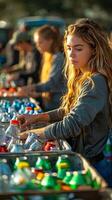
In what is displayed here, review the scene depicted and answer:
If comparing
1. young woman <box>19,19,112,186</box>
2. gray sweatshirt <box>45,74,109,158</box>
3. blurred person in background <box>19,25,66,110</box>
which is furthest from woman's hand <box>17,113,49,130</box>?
blurred person in background <box>19,25,66,110</box>

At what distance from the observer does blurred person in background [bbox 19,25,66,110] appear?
8.06 m

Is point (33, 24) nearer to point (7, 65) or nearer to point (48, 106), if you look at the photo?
point (7, 65)

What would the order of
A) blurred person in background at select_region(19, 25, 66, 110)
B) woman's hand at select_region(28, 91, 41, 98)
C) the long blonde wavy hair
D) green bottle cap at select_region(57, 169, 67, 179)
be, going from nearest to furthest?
green bottle cap at select_region(57, 169, 67, 179)
the long blonde wavy hair
woman's hand at select_region(28, 91, 41, 98)
blurred person in background at select_region(19, 25, 66, 110)

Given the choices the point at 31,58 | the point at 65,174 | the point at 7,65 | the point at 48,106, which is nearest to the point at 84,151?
the point at 65,174

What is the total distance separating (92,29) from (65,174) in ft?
4.07

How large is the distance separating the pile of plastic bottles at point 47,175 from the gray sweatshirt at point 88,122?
0.49m

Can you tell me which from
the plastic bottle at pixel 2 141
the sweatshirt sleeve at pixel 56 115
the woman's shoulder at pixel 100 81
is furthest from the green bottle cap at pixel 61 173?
the sweatshirt sleeve at pixel 56 115

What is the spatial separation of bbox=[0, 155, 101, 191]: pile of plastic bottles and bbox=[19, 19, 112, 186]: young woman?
0.50 m

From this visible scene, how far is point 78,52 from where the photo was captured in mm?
4480

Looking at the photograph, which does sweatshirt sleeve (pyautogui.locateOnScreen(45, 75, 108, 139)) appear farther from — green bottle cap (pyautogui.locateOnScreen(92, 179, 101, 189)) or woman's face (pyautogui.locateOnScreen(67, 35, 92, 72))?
→ green bottle cap (pyautogui.locateOnScreen(92, 179, 101, 189))

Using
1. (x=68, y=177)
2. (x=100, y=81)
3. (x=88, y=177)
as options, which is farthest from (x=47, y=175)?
(x=100, y=81)

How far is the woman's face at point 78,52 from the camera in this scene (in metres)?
4.47

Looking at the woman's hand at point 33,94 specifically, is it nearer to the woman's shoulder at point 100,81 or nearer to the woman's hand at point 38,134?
the woman's hand at point 38,134

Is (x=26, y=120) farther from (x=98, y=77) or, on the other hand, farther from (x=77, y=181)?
(x=77, y=181)
